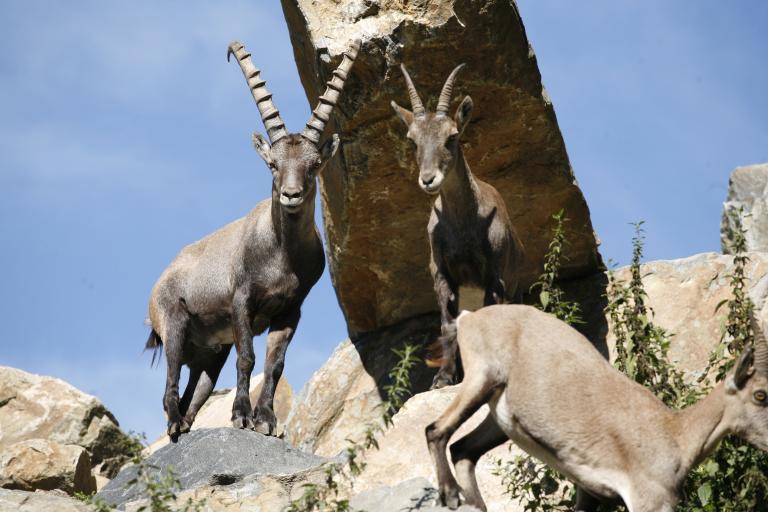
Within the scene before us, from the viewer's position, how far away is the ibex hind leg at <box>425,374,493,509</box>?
6.59 metres

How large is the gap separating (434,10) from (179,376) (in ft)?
14.6

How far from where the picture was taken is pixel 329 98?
11398 mm

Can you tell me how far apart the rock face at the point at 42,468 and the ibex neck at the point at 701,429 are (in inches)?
255

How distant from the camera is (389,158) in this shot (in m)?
12.0

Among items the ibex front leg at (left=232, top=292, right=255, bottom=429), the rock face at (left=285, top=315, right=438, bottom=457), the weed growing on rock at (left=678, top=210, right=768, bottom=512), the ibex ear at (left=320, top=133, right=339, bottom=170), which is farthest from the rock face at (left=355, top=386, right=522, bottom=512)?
the rock face at (left=285, top=315, right=438, bottom=457)

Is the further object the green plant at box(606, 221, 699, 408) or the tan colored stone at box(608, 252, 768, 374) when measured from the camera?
the tan colored stone at box(608, 252, 768, 374)

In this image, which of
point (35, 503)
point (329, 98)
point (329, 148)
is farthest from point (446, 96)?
point (35, 503)

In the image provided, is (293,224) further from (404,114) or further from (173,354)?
(173,354)

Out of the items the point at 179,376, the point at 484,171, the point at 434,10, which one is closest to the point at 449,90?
the point at 434,10

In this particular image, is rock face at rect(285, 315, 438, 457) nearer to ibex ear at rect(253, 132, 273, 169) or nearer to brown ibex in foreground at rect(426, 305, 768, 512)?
ibex ear at rect(253, 132, 273, 169)

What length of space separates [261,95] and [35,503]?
573cm

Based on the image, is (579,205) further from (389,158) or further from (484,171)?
(389,158)

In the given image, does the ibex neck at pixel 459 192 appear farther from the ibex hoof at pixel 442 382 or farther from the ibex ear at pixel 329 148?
the ibex hoof at pixel 442 382

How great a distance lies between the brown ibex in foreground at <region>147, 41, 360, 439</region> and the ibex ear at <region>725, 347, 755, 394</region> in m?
4.95
